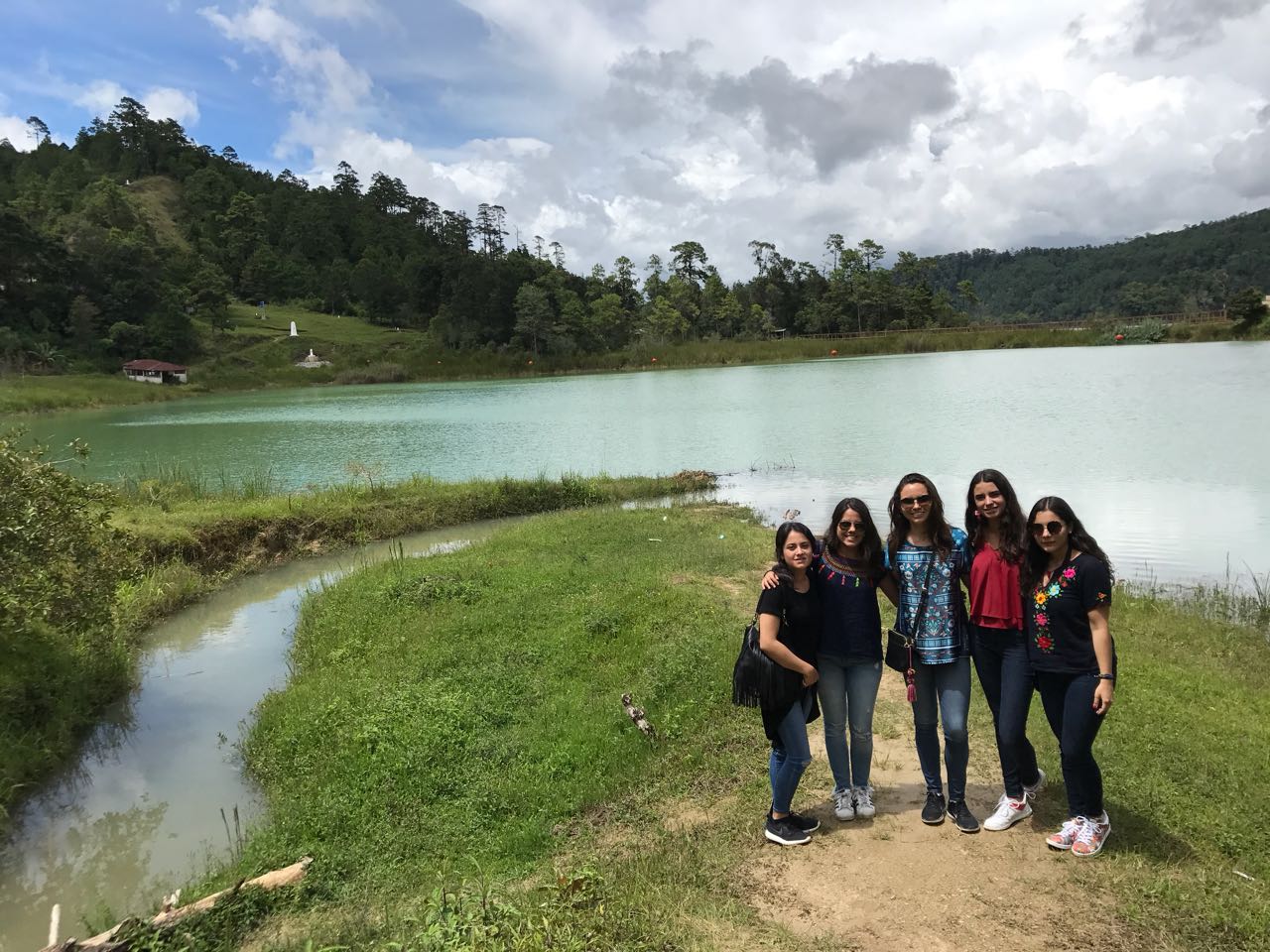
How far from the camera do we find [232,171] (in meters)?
141

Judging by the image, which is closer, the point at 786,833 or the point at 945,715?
the point at 945,715

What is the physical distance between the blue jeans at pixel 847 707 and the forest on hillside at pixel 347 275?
7724 cm

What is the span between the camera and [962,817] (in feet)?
14.7

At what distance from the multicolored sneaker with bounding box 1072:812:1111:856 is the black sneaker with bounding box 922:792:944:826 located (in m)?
0.71

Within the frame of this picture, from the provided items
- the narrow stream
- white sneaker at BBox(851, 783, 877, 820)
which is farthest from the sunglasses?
the narrow stream

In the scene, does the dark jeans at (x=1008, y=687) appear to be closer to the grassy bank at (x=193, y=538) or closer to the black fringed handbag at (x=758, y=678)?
the black fringed handbag at (x=758, y=678)

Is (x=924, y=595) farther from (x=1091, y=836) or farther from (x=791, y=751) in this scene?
(x=1091, y=836)

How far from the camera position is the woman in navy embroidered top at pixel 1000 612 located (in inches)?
162

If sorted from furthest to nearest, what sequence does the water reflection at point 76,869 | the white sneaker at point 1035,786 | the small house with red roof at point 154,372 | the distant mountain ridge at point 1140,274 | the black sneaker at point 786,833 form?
the distant mountain ridge at point 1140,274
the small house with red roof at point 154,372
the water reflection at point 76,869
the white sneaker at point 1035,786
the black sneaker at point 786,833

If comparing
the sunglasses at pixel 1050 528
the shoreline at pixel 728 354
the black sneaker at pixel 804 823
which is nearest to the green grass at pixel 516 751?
the black sneaker at pixel 804 823

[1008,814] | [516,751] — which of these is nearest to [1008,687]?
[1008,814]

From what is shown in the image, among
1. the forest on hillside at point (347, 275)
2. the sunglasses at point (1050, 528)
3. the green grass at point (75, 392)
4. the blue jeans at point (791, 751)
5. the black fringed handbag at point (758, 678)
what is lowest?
the blue jeans at point (791, 751)

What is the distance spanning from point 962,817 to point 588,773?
2.88 metres

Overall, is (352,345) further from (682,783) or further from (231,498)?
(682,783)
